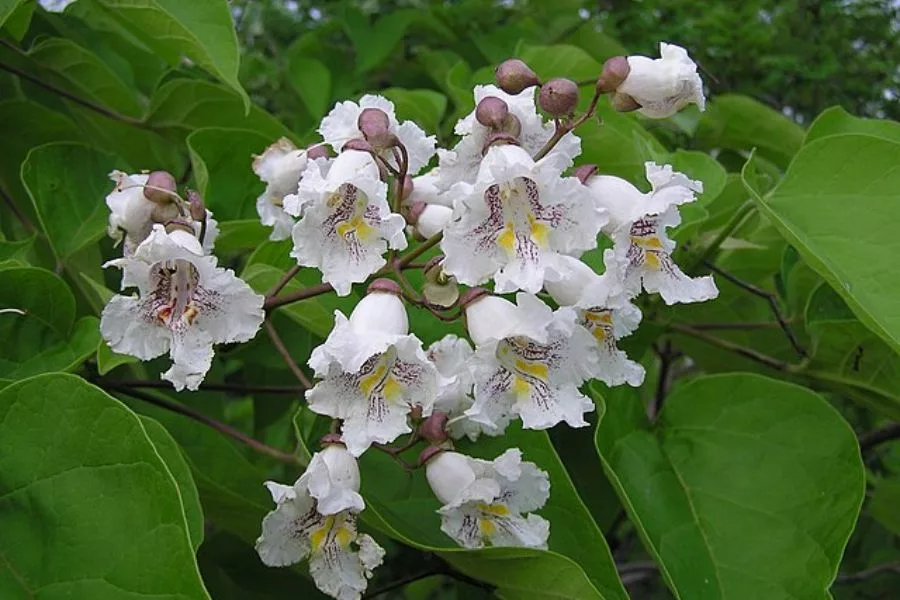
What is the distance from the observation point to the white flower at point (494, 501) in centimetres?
104

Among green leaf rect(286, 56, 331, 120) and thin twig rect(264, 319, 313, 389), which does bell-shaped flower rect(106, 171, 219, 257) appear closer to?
thin twig rect(264, 319, 313, 389)

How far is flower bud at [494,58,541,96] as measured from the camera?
1.03m

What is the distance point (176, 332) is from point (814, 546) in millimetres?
748

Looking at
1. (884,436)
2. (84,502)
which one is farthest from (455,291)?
(884,436)

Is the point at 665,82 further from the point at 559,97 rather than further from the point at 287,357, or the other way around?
the point at 287,357

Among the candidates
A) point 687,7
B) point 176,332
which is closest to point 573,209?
point 176,332

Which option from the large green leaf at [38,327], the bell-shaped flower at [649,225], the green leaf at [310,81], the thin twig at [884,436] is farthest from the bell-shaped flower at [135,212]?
the thin twig at [884,436]

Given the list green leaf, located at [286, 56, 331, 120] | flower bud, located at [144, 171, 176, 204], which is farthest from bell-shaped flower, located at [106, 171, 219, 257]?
green leaf, located at [286, 56, 331, 120]

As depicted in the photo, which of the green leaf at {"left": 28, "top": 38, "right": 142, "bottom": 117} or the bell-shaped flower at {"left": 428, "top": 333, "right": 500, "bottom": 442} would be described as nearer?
the bell-shaped flower at {"left": 428, "top": 333, "right": 500, "bottom": 442}

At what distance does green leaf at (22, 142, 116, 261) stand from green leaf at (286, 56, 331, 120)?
737 mm

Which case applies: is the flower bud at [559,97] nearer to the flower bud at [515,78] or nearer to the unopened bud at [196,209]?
the flower bud at [515,78]

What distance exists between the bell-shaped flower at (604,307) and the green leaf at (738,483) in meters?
0.12

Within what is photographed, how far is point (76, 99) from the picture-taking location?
1587 mm

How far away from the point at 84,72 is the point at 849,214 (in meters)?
1.18
